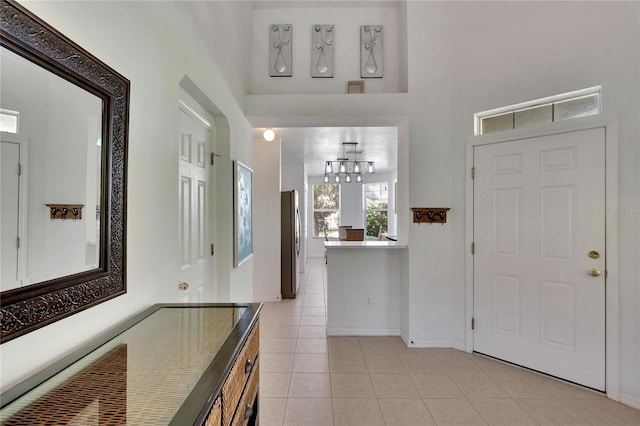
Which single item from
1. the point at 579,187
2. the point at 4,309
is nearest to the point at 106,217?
the point at 4,309

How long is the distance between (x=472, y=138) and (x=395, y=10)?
1.81 metres

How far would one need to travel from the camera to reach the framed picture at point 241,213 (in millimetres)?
2654

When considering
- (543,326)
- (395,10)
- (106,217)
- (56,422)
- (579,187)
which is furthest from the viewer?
(395,10)

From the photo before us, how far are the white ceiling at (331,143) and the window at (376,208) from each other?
182 cm

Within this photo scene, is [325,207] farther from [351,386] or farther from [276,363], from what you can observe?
[351,386]

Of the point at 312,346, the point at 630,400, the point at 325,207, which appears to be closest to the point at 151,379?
the point at 312,346

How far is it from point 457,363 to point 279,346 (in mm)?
1747

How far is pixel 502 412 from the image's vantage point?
2092 millimetres

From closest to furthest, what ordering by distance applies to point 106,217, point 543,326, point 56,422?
point 56,422 → point 106,217 → point 543,326

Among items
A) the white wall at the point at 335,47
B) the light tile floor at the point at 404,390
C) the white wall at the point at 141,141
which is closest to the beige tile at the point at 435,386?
Answer: the light tile floor at the point at 404,390

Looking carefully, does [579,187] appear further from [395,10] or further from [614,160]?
[395,10]

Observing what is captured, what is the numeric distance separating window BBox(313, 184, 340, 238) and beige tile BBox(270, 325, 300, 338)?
565 centimetres

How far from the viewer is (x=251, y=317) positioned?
1.31 metres

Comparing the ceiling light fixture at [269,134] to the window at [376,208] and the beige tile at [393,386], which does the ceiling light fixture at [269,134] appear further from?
the window at [376,208]
